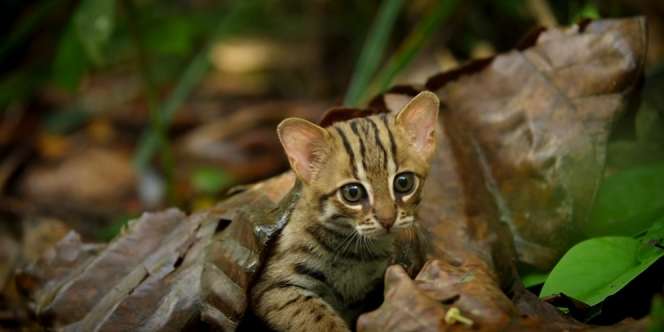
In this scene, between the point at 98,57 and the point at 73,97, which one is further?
the point at 73,97

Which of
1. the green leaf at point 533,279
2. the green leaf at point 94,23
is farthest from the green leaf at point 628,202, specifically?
the green leaf at point 94,23

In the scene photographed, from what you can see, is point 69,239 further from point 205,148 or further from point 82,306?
point 205,148

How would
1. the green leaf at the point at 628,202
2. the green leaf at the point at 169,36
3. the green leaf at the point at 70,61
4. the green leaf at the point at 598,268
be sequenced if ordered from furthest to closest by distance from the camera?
the green leaf at the point at 169,36
the green leaf at the point at 70,61
the green leaf at the point at 628,202
the green leaf at the point at 598,268

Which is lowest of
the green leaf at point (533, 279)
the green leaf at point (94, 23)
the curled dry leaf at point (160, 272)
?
the green leaf at point (533, 279)

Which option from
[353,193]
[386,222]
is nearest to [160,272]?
[353,193]

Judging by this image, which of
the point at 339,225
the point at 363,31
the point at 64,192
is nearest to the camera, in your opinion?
the point at 339,225

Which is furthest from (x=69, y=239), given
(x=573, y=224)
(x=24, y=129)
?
(x=24, y=129)

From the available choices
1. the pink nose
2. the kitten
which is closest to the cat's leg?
the kitten

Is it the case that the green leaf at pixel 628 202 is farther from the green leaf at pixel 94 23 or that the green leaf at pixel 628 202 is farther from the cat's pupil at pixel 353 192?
the green leaf at pixel 94 23
